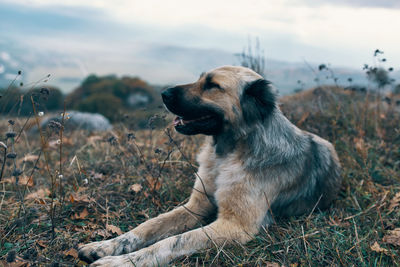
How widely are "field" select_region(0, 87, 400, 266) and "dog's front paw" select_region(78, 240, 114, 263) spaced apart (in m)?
0.11

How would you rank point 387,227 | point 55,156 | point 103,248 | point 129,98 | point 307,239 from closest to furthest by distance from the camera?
point 103,248
point 307,239
point 387,227
point 55,156
point 129,98

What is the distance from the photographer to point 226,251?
2898 millimetres

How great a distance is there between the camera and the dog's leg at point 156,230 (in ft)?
9.38

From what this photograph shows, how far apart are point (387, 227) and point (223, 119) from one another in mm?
2019

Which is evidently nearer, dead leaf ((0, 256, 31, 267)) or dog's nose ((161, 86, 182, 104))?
dead leaf ((0, 256, 31, 267))

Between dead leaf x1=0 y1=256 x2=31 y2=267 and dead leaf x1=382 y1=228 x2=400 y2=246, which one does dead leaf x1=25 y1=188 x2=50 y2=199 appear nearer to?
dead leaf x1=0 y1=256 x2=31 y2=267

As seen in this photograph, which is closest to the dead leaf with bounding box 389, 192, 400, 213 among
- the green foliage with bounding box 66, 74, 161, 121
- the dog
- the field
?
the field

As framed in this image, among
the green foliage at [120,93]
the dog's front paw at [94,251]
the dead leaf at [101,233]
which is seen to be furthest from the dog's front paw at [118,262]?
the green foliage at [120,93]

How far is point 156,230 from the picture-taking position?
10.3 feet

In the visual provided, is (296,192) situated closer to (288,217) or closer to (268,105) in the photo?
(288,217)

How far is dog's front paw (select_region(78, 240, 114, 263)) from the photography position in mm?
2826

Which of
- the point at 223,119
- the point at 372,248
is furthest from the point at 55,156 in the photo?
the point at 372,248

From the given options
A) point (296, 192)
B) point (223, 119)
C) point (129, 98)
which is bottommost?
point (129, 98)

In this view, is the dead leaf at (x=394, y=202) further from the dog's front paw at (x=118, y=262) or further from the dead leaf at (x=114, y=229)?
the dead leaf at (x=114, y=229)
